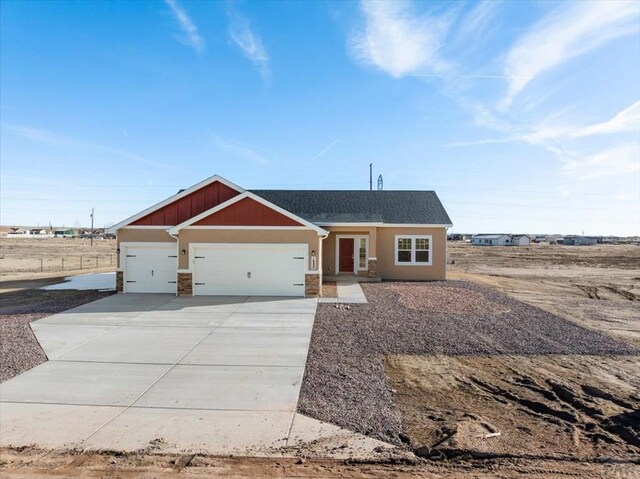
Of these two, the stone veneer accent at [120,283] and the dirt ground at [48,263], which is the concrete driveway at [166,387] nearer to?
the stone veneer accent at [120,283]

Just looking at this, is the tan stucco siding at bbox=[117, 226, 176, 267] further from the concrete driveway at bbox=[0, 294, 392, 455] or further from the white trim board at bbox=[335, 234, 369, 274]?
the white trim board at bbox=[335, 234, 369, 274]

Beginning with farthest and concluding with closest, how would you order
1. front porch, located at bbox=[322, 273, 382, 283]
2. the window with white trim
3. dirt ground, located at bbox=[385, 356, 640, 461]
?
the window with white trim → front porch, located at bbox=[322, 273, 382, 283] → dirt ground, located at bbox=[385, 356, 640, 461]

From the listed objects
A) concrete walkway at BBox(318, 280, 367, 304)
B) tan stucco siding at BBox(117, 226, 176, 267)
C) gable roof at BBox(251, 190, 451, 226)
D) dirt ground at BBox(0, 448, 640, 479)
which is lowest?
dirt ground at BBox(0, 448, 640, 479)

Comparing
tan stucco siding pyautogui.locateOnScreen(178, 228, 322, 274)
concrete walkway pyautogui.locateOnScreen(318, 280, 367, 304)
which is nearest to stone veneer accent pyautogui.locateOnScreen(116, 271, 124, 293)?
tan stucco siding pyautogui.locateOnScreen(178, 228, 322, 274)

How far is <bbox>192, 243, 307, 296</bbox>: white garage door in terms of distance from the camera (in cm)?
1606

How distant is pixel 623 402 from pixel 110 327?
1112 centimetres

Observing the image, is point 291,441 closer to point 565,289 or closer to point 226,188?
point 226,188

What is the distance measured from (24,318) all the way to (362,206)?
52.9ft

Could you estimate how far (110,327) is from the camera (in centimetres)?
1092

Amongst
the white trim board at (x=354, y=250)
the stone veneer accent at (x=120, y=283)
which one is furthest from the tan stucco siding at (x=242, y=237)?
the white trim board at (x=354, y=250)

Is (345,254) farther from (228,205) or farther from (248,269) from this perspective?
(228,205)

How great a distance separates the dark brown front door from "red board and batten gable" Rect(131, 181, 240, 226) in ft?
21.6

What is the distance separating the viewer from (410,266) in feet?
69.3

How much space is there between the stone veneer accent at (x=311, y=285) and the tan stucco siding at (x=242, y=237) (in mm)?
410
